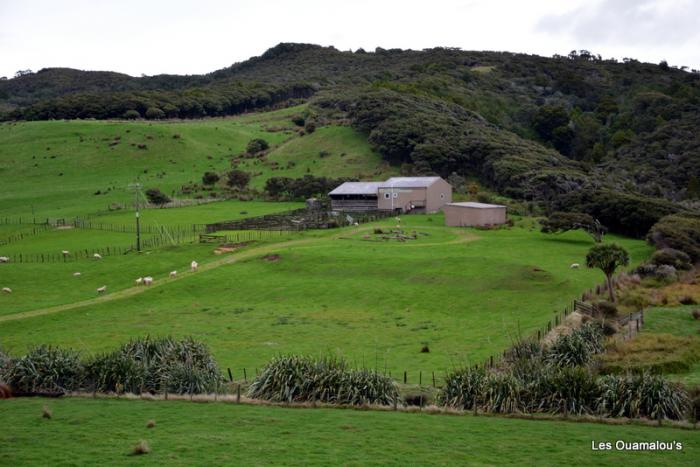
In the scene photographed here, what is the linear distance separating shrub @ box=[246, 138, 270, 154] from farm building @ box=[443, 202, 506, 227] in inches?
2452

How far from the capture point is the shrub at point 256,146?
138875 millimetres

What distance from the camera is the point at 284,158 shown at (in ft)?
429

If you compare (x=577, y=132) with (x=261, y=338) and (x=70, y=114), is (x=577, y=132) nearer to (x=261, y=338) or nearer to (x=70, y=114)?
(x=70, y=114)

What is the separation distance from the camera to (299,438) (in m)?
22.6

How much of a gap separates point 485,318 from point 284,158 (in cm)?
8674

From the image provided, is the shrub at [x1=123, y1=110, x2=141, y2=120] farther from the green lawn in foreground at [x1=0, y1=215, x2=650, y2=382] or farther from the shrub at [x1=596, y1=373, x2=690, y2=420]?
the shrub at [x1=596, y1=373, x2=690, y2=420]

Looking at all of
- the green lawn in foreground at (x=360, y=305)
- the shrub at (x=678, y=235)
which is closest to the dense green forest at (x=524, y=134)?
the shrub at (x=678, y=235)

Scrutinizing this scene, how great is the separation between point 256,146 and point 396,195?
167ft

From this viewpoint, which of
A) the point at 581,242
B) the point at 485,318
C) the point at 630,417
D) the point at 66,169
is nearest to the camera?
the point at 630,417

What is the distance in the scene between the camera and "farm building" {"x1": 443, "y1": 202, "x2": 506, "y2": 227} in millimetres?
83375

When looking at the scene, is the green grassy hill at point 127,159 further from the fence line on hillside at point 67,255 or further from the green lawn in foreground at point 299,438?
the green lawn in foreground at point 299,438

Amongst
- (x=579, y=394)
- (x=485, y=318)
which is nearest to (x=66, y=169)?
(x=485, y=318)

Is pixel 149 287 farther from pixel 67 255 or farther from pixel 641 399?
pixel 641 399

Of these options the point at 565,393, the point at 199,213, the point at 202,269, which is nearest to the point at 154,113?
the point at 199,213
